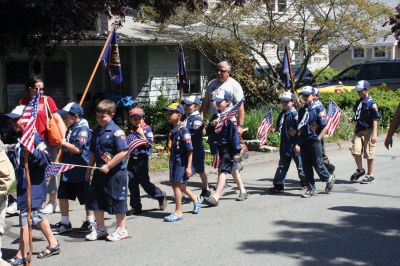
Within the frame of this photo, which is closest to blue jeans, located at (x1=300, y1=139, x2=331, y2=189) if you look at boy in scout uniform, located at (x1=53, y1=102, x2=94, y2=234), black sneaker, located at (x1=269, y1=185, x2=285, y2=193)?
black sneaker, located at (x1=269, y1=185, x2=285, y2=193)

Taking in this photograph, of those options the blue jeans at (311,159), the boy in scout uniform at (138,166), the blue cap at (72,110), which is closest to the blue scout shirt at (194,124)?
the boy in scout uniform at (138,166)

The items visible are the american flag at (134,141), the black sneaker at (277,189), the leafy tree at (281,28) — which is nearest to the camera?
the american flag at (134,141)

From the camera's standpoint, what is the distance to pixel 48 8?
10750 mm

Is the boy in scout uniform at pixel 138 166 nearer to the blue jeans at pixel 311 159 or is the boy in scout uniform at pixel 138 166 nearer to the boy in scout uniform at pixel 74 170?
the boy in scout uniform at pixel 74 170

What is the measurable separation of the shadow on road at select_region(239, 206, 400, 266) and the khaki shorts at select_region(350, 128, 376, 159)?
241cm

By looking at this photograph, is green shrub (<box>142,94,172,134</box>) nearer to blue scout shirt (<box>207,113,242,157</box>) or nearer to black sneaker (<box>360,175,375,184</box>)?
black sneaker (<box>360,175,375,184</box>)

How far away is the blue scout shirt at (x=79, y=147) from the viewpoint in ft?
23.5

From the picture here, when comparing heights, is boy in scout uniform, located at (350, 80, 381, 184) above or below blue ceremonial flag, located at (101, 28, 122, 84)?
below

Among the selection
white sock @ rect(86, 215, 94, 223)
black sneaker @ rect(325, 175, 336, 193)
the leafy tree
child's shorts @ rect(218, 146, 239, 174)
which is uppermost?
the leafy tree

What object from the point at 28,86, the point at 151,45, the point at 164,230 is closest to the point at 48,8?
the point at 28,86

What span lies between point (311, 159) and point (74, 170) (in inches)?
144

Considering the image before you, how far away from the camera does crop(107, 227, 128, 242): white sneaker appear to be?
6.76 m

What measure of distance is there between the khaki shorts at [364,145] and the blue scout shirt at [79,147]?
4983 millimetres

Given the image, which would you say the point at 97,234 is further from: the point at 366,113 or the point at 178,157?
the point at 366,113
